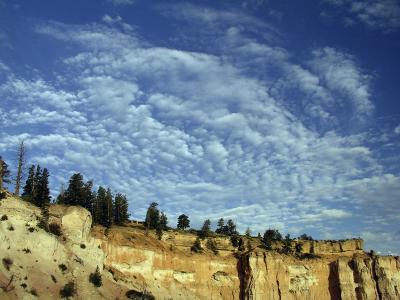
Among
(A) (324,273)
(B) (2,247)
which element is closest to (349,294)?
(A) (324,273)

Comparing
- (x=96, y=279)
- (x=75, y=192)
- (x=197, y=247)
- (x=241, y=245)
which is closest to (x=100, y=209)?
(x=75, y=192)

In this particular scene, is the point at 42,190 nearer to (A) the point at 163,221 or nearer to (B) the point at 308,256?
(A) the point at 163,221

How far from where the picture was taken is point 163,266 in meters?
86.1

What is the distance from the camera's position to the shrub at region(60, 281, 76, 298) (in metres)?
61.7

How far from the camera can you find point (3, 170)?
7688cm

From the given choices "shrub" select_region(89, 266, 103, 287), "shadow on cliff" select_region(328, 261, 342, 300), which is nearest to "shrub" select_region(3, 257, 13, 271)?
"shrub" select_region(89, 266, 103, 287)

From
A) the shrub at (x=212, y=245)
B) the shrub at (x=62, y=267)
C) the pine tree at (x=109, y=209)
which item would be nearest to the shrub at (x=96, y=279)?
the shrub at (x=62, y=267)

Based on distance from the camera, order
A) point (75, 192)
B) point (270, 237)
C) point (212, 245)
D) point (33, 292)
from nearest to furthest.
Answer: point (33, 292) < point (75, 192) < point (212, 245) < point (270, 237)

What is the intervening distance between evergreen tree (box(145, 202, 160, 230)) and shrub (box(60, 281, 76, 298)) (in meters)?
32.4

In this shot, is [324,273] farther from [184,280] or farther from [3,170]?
[3,170]

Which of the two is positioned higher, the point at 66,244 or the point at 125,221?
the point at 125,221

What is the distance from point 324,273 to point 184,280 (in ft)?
105

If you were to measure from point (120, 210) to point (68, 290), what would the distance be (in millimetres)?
33947

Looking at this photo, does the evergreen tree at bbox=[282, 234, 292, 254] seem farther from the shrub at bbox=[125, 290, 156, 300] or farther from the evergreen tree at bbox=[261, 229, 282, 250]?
the shrub at bbox=[125, 290, 156, 300]
